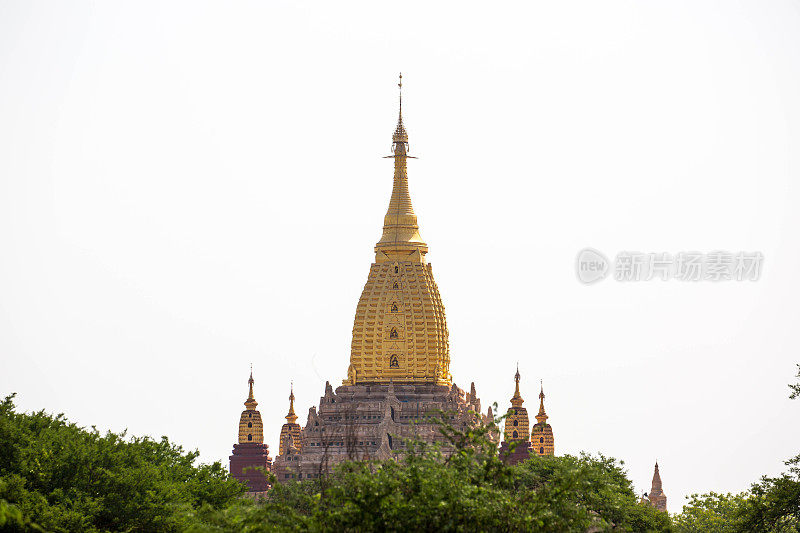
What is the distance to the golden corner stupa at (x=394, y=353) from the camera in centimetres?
14088

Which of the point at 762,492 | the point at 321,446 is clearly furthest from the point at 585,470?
the point at 321,446

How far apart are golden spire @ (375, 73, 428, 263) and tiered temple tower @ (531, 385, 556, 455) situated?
20.3 metres

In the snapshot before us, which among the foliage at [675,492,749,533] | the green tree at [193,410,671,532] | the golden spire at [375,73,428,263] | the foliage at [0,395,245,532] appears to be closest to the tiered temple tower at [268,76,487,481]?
the golden spire at [375,73,428,263]

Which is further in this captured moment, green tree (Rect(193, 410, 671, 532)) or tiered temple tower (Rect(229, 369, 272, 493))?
tiered temple tower (Rect(229, 369, 272, 493))

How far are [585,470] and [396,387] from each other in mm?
93407

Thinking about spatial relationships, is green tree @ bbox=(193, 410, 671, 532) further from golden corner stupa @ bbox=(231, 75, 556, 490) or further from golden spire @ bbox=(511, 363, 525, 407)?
golden spire @ bbox=(511, 363, 525, 407)

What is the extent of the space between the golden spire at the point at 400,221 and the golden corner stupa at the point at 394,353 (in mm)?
89

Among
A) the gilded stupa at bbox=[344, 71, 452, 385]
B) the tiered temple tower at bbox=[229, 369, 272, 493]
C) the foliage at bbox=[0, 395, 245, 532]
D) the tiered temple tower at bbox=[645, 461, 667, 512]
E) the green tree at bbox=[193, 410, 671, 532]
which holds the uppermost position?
the gilded stupa at bbox=[344, 71, 452, 385]

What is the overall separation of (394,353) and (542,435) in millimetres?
18617

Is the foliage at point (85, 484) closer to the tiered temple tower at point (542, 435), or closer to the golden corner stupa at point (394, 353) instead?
the golden corner stupa at point (394, 353)

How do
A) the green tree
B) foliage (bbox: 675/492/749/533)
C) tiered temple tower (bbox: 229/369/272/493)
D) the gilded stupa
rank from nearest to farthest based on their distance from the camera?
the green tree < foliage (bbox: 675/492/749/533) < the gilded stupa < tiered temple tower (bbox: 229/369/272/493)

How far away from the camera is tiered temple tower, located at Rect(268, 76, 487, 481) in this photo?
140750 millimetres

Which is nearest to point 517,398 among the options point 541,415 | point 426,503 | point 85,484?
point 541,415

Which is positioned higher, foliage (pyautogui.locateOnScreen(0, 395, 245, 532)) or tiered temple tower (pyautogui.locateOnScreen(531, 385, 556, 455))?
tiered temple tower (pyautogui.locateOnScreen(531, 385, 556, 455))
